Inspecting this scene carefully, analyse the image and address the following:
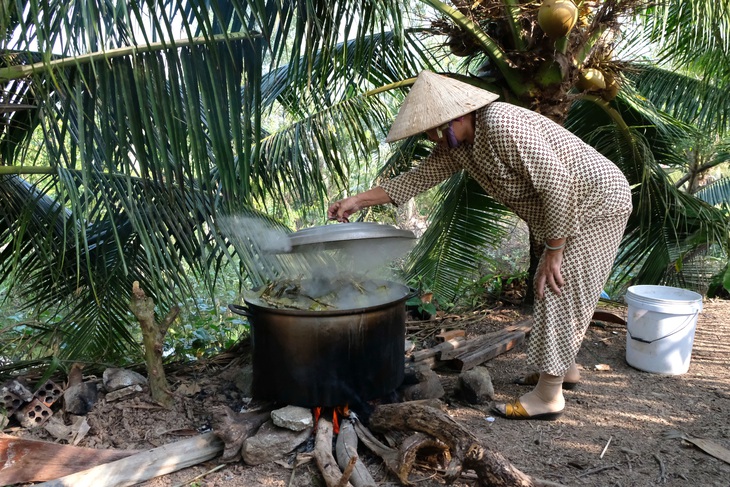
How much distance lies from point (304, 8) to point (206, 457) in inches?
80.9

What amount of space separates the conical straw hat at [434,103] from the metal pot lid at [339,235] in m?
0.47

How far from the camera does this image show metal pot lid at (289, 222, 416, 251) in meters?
2.43

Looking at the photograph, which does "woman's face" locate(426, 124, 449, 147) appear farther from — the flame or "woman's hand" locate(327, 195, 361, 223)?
the flame

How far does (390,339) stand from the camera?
9.06ft

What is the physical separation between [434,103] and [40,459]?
7.31 ft

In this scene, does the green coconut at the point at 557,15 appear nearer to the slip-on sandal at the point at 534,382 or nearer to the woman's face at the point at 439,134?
the woman's face at the point at 439,134

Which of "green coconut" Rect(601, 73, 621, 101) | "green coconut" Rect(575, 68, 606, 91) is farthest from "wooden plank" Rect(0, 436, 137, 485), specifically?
"green coconut" Rect(601, 73, 621, 101)

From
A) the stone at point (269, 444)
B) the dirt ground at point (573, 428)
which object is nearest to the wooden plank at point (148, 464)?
the dirt ground at point (573, 428)

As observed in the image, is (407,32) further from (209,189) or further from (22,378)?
(22,378)

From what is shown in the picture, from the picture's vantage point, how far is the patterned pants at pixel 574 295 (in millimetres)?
2768

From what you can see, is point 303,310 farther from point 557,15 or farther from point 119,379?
point 557,15

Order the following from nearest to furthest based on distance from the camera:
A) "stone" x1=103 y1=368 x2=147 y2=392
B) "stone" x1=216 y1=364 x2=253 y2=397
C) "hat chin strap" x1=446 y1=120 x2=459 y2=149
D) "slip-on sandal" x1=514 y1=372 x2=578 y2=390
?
"hat chin strap" x1=446 y1=120 x2=459 y2=149
"stone" x1=103 y1=368 x2=147 y2=392
"stone" x1=216 y1=364 x2=253 y2=397
"slip-on sandal" x1=514 y1=372 x2=578 y2=390

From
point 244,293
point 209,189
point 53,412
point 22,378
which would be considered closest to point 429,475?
point 244,293

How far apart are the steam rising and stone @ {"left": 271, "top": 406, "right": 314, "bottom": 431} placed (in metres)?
0.50
